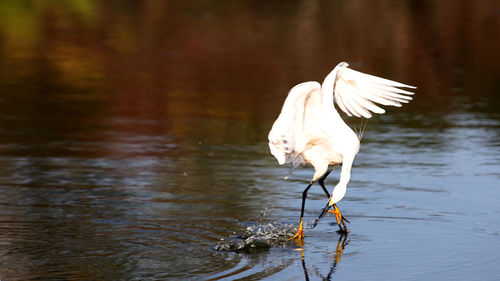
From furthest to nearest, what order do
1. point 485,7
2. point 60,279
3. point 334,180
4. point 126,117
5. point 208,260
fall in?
point 485,7 → point 126,117 → point 334,180 → point 208,260 → point 60,279

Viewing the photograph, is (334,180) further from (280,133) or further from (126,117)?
(126,117)

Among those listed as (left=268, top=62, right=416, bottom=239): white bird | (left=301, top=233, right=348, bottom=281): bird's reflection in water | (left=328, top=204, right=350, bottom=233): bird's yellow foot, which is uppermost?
(left=268, top=62, right=416, bottom=239): white bird

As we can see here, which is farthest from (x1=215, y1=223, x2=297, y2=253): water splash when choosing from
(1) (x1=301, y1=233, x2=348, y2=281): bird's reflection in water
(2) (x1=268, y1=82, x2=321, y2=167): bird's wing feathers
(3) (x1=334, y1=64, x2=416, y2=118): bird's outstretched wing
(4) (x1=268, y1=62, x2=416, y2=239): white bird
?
(3) (x1=334, y1=64, x2=416, y2=118): bird's outstretched wing

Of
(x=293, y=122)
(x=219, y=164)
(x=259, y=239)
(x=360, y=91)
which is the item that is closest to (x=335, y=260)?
(x=259, y=239)

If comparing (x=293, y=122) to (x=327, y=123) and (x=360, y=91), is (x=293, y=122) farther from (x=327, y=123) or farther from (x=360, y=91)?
(x=360, y=91)

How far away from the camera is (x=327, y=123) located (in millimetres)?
7809

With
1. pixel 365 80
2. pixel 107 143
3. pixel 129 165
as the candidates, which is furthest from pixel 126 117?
pixel 365 80

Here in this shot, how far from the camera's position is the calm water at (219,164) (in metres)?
6.98

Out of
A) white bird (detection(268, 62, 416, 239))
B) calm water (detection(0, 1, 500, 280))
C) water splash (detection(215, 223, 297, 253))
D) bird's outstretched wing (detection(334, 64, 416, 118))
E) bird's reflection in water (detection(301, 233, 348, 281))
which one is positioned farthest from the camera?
A: bird's outstretched wing (detection(334, 64, 416, 118))

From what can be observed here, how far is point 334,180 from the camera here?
394 inches

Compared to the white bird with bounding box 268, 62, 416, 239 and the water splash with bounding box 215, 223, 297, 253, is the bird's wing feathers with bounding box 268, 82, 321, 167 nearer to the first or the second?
the white bird with bounding box 268, 62, 416, 239

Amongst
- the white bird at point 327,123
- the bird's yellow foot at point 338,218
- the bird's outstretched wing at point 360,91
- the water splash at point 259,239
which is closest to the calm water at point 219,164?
the water splash at point 259,239

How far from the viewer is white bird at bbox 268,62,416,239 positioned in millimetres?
7367

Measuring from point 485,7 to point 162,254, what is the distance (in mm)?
27632
